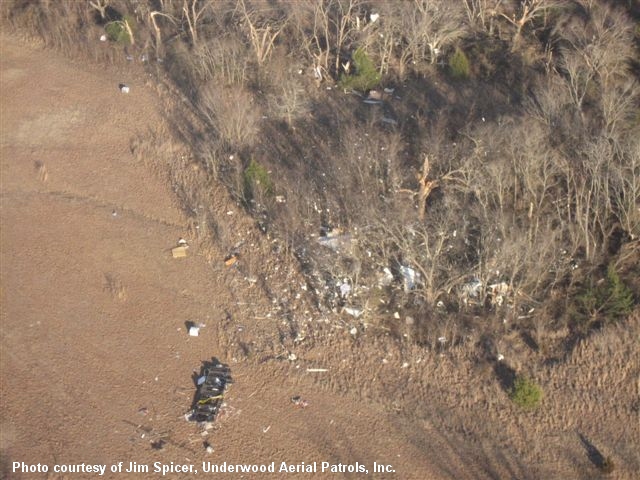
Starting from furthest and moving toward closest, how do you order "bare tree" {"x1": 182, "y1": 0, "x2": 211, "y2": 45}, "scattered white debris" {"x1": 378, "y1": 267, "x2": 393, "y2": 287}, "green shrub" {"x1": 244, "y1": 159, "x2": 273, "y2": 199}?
"bare tree" {"x1": 182, "y1": 0, "x2": 211, "y2": 45} < "green shrub" {"x1": 244, "y1": 159, "x2": 273, "y2": 199} < "scattered white debris" {"x1": 378, "y1": 267, "x2": 393, "y2": 287}

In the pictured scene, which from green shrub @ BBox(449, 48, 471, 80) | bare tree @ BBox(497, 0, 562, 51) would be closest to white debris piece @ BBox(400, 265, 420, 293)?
green shrub @ BBox(449, 48, 471, 80)

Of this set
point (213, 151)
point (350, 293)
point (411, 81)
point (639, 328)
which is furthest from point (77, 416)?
point (411, 81)

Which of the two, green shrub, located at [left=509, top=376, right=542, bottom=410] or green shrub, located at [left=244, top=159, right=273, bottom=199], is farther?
green shrub, located at [left=244, top=159, right=273, bottom=199]

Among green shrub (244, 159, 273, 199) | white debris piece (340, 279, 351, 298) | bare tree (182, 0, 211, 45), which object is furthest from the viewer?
bare tree (182, 0, 211, 45)

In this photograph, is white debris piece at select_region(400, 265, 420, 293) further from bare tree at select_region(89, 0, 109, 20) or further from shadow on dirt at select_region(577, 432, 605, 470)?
bare tree at select_region(89, 0, 109, 20)

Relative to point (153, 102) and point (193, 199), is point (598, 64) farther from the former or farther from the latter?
point (153, 102)

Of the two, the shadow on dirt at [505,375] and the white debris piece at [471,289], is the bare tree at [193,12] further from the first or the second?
the shadow on dirt at [505,375]

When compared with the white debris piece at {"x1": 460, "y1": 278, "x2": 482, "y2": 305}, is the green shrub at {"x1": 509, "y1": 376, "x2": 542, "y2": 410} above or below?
below

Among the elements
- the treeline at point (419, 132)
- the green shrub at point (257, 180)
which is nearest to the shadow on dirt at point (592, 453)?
the treeline at point (419, 132)
